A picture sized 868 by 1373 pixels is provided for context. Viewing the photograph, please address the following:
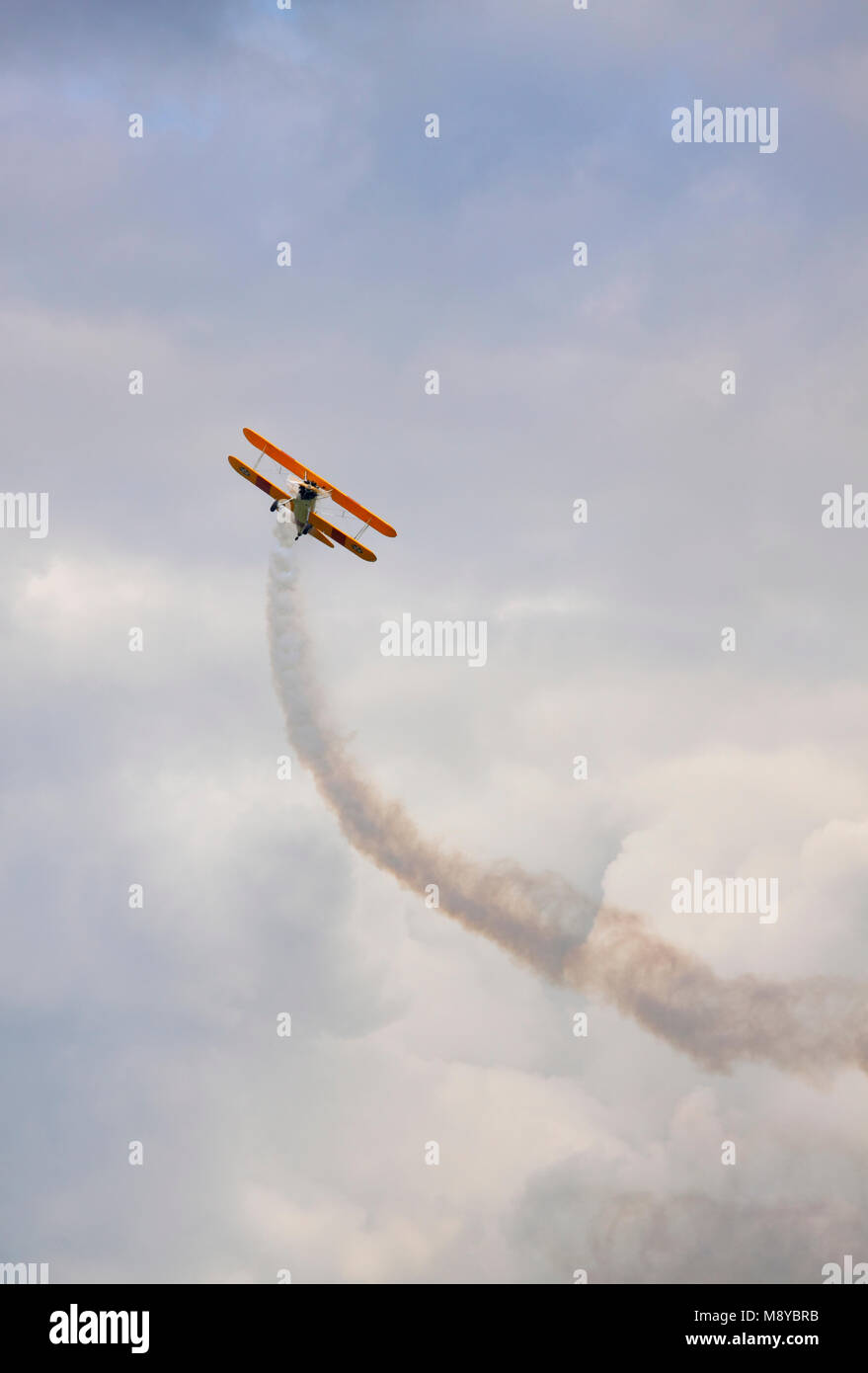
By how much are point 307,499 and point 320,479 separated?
195 centimetres

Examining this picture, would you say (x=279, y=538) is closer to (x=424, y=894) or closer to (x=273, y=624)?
(x=273, y=624)

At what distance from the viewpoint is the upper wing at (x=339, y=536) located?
152 m

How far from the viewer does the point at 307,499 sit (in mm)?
151000

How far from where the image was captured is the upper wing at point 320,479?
152625 millimetres

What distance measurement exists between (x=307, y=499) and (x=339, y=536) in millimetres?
3769

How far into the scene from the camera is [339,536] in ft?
503

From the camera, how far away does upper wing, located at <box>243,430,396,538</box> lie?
501 ft

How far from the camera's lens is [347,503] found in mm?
153250

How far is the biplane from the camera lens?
151 m

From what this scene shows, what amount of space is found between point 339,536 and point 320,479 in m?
Answer: 4.03

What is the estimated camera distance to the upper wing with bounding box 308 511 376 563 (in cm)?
15200
